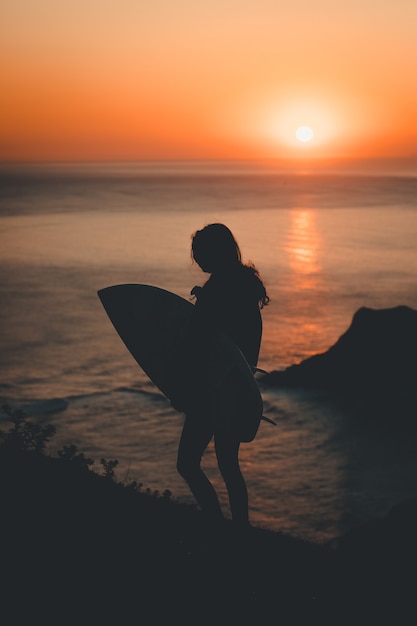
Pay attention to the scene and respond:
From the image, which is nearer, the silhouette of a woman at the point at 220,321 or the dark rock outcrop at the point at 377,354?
the silhouette of a woman at the point at 220,321

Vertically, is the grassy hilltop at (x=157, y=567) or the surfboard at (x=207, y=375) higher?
the surfboard at (x=207, y=375)

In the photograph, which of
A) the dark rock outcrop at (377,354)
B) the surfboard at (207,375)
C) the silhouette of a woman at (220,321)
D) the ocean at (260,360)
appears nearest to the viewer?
the silhouette of a woman at (220,321)

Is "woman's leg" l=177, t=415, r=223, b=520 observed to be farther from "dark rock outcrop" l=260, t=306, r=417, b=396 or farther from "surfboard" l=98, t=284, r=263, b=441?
"dark rock outcrop" l=260, t=306, r=417, b=396

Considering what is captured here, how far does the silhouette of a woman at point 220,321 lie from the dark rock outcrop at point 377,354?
60.4ft

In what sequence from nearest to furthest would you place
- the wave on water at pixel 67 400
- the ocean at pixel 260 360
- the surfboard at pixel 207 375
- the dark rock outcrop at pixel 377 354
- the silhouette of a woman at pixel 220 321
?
the silhouette of a woman at pixel 220 321
the surfboard at pixel 207 375
the ocean at pixel 260 360
the dark rock outcrop at pixel 377 354
the wave on water at pixel 67 400

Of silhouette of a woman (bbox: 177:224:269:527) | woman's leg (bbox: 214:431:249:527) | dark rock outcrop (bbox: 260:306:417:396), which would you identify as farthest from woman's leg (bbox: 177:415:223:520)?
dark rock outcrop (bbox: 260:306:417:396)

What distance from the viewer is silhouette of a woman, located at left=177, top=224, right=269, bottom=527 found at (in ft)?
15.7

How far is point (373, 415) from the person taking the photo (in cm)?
2375

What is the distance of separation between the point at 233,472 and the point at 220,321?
3.54 feet

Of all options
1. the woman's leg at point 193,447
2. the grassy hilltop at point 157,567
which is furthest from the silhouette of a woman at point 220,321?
the grassy hilltop at point 157,567

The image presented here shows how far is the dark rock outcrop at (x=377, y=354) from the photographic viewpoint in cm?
2286

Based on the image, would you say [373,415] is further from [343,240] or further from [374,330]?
[343,240]

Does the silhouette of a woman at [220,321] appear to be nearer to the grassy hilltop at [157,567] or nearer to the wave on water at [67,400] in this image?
the grassy hilltop at [157,567]

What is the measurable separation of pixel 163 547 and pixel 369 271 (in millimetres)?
61241
